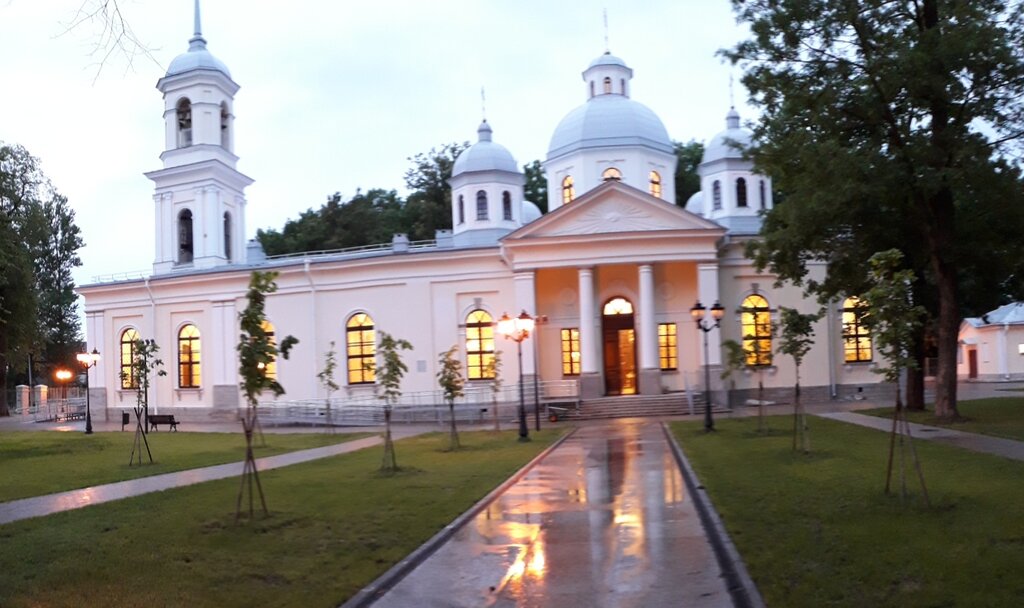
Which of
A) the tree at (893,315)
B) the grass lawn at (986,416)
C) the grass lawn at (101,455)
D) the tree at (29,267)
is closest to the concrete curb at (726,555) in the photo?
the tree at (893,315)

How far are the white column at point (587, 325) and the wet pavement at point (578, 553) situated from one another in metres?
20.2

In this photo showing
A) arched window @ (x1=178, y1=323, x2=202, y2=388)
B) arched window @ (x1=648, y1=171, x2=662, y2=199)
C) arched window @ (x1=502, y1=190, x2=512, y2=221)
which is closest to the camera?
arched window @ (x1=648, y1=171, x2=662, y2=199)

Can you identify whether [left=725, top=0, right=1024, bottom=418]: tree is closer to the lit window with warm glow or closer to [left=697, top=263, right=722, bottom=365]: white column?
[left=697, top=263, right=722, bottom=365]: white column

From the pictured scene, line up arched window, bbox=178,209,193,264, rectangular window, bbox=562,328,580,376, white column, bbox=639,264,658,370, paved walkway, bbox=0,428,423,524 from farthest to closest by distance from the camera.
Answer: arched window, bbox=178,209,193,264, rectangular window, bbox=562,328,580,376, white column, bbox=639,264,658,370, paved walkway, bbox=0,428,423,524

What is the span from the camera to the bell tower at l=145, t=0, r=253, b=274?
147 ft

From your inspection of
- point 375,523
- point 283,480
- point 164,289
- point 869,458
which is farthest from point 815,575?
point 164,289

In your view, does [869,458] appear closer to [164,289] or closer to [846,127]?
[846,127]

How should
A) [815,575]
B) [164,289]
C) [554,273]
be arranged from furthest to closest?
[164,289]
[554,273]
[815,575]

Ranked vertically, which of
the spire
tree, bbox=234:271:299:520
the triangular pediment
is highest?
the spire

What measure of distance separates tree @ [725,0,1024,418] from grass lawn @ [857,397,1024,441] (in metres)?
0.94

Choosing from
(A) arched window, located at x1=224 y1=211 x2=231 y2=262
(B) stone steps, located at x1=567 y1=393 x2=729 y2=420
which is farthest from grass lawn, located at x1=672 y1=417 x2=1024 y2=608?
(A) arched window, located at x1=224 y1=211 x2=231 y2=262

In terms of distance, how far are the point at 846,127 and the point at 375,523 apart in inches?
696

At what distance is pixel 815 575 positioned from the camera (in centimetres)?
830

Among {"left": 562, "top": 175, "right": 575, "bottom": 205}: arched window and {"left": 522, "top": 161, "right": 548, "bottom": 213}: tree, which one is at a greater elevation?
{"left": 522, "top": 161, "right": 548, "bottom": 213}: tree
